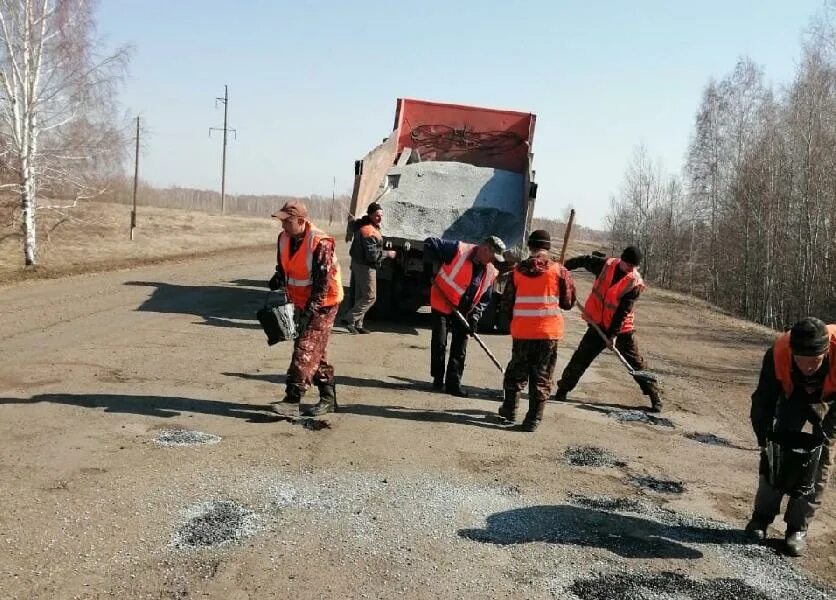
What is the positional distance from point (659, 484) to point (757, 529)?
92 centimetres

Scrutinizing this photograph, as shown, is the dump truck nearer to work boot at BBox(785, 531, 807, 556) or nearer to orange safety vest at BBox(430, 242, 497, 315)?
orange safety vest at BBox(430, 242, 497, 315)

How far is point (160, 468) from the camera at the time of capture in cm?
468

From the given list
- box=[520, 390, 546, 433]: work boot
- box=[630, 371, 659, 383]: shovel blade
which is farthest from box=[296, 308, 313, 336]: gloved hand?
box=[630, 371, 659, 383]: shovel blade

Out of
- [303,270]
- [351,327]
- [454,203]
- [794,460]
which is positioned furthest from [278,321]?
[454,203]

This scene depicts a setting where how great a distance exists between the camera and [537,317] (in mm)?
6277

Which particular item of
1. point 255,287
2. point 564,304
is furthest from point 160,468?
point 255,287

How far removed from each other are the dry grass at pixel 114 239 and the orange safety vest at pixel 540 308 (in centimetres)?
1152

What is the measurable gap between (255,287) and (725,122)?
27.2 metres

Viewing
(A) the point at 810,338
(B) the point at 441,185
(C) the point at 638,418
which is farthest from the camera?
(B) the point at 441,185

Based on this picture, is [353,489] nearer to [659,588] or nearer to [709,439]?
[659,588]

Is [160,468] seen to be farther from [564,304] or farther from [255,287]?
[255,287]

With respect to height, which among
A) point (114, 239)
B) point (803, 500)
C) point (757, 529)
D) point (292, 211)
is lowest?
point (757, 529)

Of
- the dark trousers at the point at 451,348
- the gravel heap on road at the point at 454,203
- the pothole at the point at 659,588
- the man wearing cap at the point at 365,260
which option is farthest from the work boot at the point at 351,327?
the pothole at the point at 659,588

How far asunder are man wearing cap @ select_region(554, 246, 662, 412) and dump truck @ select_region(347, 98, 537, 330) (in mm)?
2701
